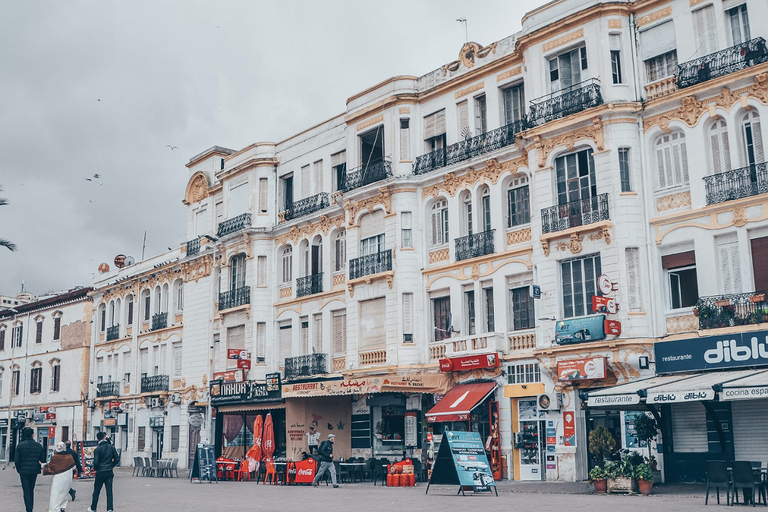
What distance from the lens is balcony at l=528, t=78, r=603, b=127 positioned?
26656 mm

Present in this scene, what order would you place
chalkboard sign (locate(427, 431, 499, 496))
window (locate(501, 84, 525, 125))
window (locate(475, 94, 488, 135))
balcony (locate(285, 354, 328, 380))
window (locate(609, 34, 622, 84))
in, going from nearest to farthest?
chalkboard sign (locate(427, 431, 499, 496)), window (locate(609, 34, 622, 84)), window (locate(501, 84, 525, 125)), window (locate(475, 94, 488, 135)), balcony (locate(285, 354, 328, 380))

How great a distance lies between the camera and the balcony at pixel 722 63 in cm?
2388

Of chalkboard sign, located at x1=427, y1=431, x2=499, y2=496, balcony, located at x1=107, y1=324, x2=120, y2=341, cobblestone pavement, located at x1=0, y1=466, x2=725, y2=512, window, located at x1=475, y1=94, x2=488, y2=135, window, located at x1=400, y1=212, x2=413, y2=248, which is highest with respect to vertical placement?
window, located at x1=475, y1=94, x2=488, y2=135

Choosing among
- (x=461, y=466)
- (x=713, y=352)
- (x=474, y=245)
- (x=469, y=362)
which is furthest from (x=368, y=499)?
(x=474, y=245)

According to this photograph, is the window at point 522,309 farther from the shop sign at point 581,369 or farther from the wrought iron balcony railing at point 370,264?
the wrought iron balcony railing at point 370,264

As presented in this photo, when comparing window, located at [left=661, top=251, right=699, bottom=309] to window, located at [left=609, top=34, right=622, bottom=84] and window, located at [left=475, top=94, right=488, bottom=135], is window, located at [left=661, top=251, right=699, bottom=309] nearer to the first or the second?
window, located at [left=609, top=34, right=622, bottom=84]

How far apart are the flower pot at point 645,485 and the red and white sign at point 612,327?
183 inches

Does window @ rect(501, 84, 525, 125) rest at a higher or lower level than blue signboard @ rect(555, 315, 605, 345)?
higher

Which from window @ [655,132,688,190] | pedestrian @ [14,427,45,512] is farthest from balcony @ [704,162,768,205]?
pedestrian @ [14,427,45,512]

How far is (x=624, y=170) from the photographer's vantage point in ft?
85.8

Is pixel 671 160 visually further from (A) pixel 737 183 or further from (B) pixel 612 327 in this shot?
(B) pixel 612 327

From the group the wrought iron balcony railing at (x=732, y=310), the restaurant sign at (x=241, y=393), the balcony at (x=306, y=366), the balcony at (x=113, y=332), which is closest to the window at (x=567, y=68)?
the wrought iron balcony railing at (x=732, y=310)

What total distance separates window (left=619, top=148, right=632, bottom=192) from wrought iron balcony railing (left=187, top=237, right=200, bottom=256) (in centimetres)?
2542

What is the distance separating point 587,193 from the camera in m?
26.9
